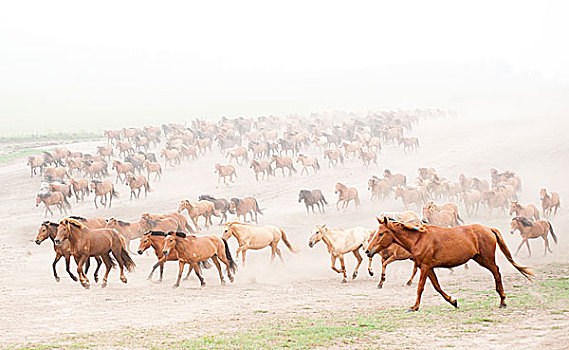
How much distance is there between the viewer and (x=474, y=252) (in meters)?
11.3

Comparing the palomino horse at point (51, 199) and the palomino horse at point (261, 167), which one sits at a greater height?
the palomino horse at point (261, 167)

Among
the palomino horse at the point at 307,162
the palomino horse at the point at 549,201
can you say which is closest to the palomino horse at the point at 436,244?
the palomino horse at the point at 549,201

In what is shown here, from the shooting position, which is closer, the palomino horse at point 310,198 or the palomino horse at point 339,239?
the palomino horse at point 339,239

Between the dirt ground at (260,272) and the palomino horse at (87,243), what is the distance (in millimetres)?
583

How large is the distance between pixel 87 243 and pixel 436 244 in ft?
26.1

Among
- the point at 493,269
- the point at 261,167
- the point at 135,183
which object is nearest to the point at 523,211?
the point at 493,269

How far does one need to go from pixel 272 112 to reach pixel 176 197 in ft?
195

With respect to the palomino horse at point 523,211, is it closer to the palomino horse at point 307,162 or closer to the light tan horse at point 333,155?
the palomino horse at point 307,162

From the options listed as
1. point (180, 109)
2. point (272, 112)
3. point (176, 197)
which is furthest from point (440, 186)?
point (180, 109)

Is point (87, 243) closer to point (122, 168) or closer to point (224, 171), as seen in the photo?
point (224, 171)

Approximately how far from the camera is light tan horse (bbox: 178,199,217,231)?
76.8 feet

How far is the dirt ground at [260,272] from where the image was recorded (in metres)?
11.6

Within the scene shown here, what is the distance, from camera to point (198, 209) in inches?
938

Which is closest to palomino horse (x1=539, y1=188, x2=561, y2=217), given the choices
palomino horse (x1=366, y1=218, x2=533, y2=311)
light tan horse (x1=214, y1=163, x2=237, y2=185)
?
palomino horse (x1=366, y1=218, x2=533, y2=311)
